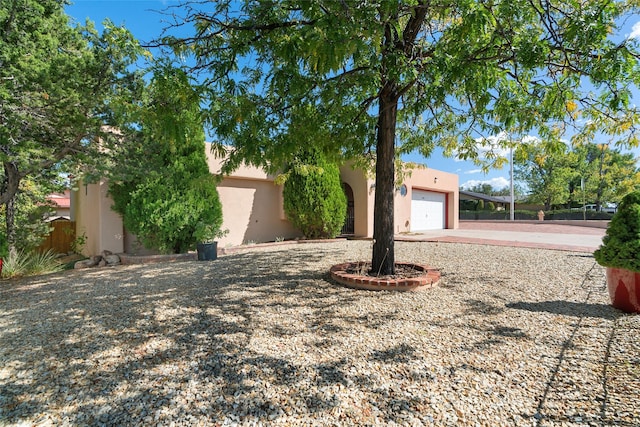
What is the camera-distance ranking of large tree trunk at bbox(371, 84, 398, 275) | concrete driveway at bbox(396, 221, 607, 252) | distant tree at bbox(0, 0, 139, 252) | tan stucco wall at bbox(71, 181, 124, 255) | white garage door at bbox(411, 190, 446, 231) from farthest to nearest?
1. white garage door at bbox(411, 190, 446, 231)
2. concrete driveway at bbox(396, 221, 607, 252)
3. tan stucco wall at bbox(71, 181, 124, 255)
4. distant tree at bbox(0, 0, 139, 252)
5. large tree trunk at bbox(371, 84, 398, 275)

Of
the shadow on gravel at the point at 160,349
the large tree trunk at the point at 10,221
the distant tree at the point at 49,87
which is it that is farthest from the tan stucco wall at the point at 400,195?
the large tree trunk at the point at 10,221

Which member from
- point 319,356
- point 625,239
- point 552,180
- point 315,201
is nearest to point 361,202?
point 315,201

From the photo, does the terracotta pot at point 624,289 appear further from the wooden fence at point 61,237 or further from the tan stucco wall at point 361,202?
the wooden fence at point 61,237

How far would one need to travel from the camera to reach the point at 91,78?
601 centimetres

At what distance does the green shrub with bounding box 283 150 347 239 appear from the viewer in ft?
37.2

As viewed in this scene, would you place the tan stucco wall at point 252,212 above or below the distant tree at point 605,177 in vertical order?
below

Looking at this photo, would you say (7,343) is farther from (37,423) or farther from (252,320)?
(252,320)

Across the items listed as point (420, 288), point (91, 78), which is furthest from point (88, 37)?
point (420, 288)

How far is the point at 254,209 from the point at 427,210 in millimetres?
9959

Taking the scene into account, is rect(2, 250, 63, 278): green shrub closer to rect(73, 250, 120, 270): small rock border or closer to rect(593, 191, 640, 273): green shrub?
rect(73, 250, 120, 270): small rock border

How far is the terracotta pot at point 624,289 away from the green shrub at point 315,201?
824 cm

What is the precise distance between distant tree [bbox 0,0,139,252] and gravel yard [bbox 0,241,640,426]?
120 inches

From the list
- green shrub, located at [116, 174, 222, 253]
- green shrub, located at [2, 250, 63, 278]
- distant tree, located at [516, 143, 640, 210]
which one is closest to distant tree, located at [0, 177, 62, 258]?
green shrub, located at [2, 250, 63, 278]

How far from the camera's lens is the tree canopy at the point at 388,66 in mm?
3016
